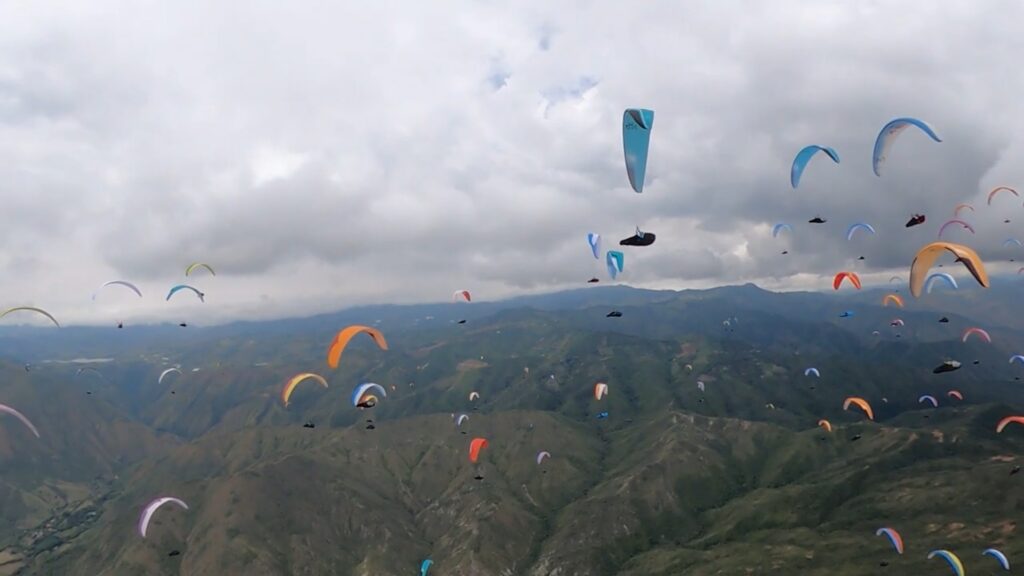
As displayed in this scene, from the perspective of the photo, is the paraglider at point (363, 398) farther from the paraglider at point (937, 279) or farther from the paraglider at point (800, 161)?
the paraglider at point (937, 279)

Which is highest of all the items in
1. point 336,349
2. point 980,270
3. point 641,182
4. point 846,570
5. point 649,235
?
point 641,182

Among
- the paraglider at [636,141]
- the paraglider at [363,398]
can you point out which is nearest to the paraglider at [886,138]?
the paraglider at [636,141]

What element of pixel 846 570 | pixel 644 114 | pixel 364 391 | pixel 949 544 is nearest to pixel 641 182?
pixel 644 114

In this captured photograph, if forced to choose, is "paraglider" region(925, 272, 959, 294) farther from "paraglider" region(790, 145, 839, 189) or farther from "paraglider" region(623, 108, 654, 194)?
"paraglider" region(623, 108, 654, 194)

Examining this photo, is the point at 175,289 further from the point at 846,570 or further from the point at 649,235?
the point at 846,570

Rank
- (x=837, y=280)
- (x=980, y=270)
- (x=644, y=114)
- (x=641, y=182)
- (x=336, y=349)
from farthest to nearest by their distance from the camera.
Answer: (x=837, y=280), (x=336, y=349), (x=980, y=270), (x=641, y=182), (x=644, y=114)

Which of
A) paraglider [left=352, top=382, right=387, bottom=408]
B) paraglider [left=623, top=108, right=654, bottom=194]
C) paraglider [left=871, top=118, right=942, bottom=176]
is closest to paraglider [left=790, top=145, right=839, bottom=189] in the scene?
paraglider [left=871, top=118, right=942, bottom=176]
